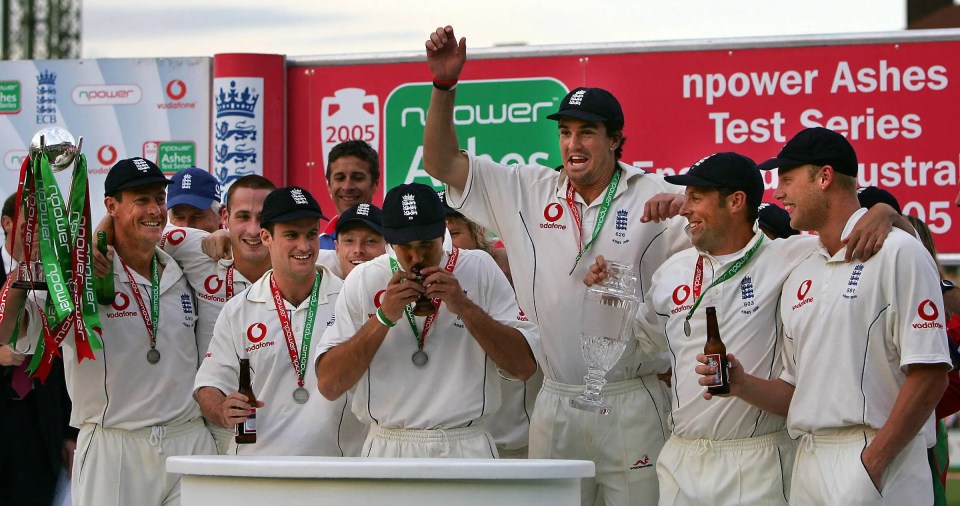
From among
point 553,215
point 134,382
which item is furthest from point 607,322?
point 134,382

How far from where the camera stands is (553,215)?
6.04 m

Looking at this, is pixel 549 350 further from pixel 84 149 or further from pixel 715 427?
pixel 84 149

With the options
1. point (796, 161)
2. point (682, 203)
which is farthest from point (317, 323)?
point (796, 161)

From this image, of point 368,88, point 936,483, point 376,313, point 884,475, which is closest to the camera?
point 884,475

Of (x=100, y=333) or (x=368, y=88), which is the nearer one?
(x=100, y=333)

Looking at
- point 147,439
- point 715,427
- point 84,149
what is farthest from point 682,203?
point 84,149

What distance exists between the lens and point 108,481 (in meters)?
6.13

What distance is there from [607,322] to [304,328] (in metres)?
1.36

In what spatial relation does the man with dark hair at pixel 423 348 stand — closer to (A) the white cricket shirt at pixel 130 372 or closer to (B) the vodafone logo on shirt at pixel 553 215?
(B) the vodafone logo on shirt at pixel 553 215

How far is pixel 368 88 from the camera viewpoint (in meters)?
8.73

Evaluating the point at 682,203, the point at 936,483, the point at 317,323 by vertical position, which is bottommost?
the point at 936,483

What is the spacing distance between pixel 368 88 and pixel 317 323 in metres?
3.13

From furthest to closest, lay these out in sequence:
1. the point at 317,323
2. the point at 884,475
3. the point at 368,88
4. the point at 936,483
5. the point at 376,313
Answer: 1. the point at 368,88
2. the point at 936,483
3. the point at 317,323
4. the point at 376,313
5. the point at 884,475

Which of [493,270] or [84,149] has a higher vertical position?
[84,149]
